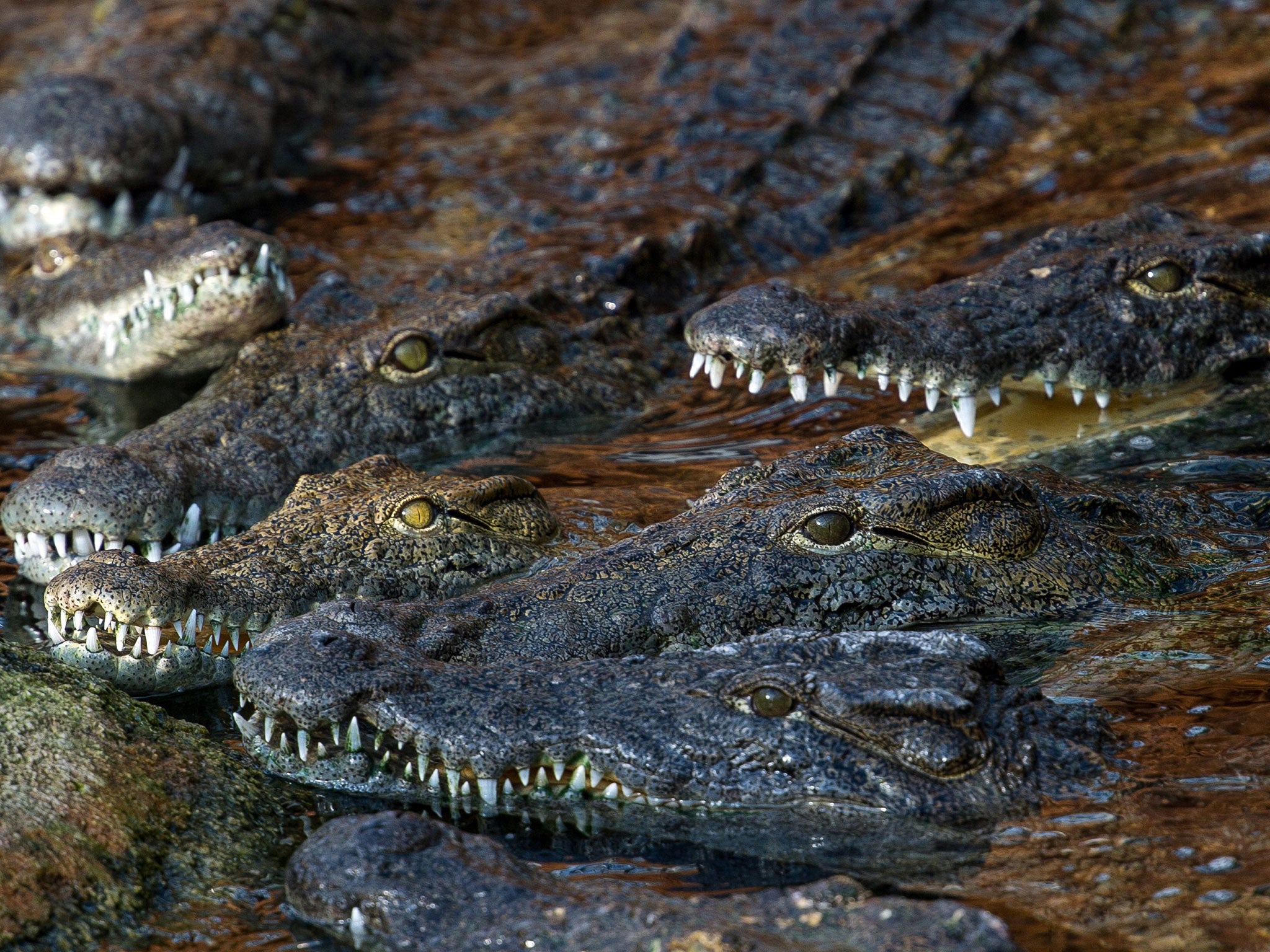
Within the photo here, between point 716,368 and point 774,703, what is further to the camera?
point 716,368

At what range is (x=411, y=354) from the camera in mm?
6816

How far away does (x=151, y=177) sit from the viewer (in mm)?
9055

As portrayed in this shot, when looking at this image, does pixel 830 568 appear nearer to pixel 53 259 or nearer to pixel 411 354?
pixel 411 354

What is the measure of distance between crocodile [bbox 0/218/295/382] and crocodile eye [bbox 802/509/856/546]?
10.8ft

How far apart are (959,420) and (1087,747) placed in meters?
2.05

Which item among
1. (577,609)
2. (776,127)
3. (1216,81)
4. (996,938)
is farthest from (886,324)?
(1216,81)

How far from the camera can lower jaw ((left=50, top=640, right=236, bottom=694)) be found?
15.3 feet

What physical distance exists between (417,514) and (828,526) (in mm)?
1395

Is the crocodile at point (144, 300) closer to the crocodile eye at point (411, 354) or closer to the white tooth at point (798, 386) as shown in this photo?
the crocodile eye at point (411, 354)

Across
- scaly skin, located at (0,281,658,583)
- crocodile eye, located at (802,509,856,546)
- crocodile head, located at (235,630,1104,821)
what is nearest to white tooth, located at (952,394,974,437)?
crocodile eye, located at (802,509,856,546)

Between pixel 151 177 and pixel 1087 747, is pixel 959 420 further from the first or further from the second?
pixel 151 177

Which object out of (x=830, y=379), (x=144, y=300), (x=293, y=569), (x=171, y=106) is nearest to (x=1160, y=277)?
(x=830, y=379)

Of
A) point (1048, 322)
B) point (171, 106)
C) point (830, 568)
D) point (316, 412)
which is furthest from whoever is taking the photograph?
point (171, 106)

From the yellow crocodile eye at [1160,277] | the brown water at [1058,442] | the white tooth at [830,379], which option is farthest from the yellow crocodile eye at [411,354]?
the yellow crocodile eye at [1160,277]
